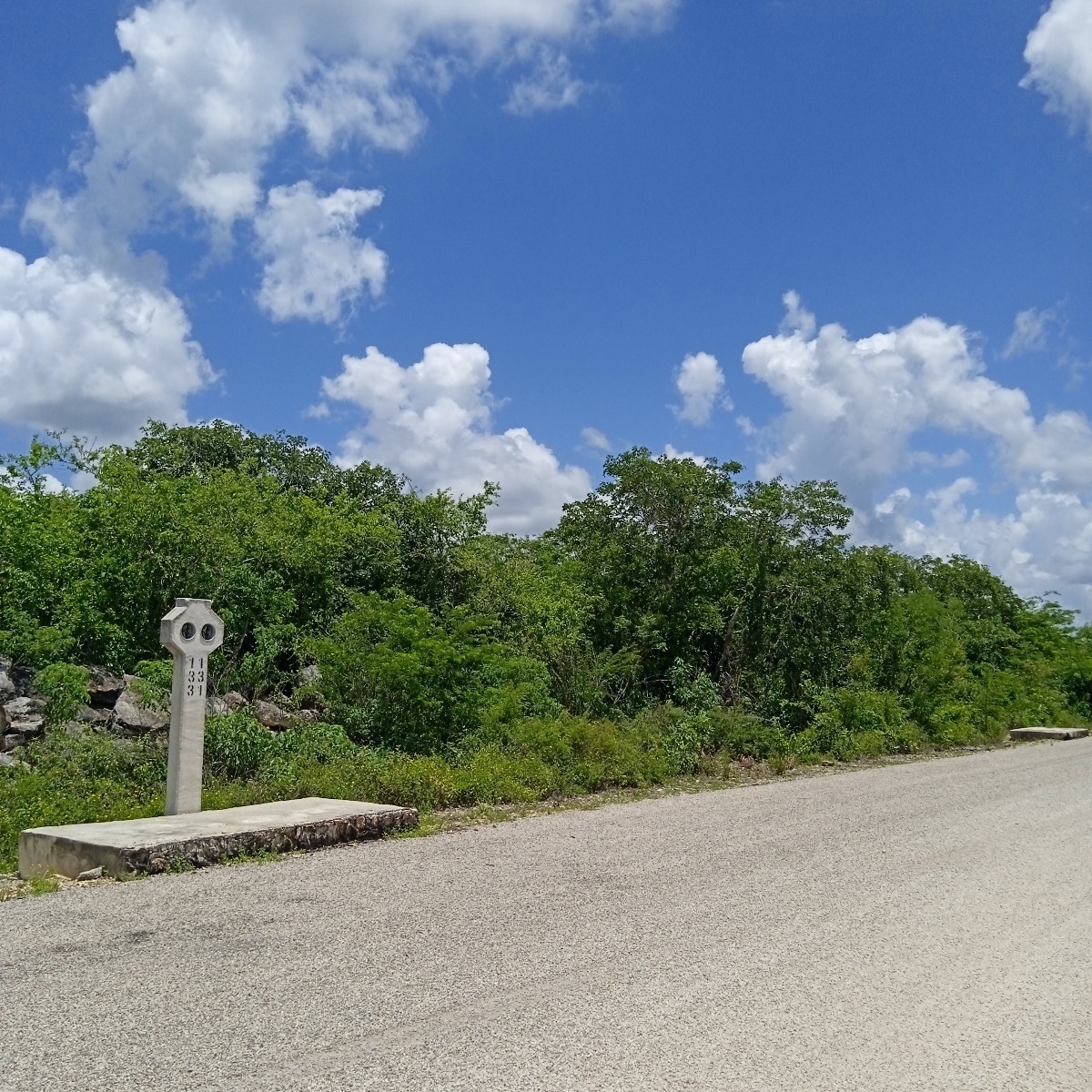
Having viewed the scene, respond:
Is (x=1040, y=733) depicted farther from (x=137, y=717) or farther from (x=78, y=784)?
(x=78, y=784)

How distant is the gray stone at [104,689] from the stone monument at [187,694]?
15.4 feet

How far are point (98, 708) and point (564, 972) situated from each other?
10856 mm

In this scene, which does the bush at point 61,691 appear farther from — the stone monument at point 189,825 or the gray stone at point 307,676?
the gray stone at point 307,676

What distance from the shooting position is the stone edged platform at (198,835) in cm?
839

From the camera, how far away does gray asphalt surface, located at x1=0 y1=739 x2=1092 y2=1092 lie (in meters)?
4.54

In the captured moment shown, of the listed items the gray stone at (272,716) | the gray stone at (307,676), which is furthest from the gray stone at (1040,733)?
the gray stone at (272,716)

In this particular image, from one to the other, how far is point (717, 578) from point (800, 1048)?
19531mm

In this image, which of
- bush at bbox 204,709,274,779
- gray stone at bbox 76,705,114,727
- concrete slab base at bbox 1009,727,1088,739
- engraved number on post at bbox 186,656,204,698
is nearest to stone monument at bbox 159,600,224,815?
engraved number on post at bbox 186,656,204,698

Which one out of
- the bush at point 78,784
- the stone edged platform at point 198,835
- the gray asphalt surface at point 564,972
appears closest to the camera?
the gray asphalt surface at point 564,972

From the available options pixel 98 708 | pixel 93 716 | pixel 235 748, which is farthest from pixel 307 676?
pixel 235 748

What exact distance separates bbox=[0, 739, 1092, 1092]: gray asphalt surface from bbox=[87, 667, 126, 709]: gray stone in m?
6.64

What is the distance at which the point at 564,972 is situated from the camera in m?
5.85

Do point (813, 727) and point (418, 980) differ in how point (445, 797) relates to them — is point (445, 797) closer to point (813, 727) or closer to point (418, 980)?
point (418, 980)

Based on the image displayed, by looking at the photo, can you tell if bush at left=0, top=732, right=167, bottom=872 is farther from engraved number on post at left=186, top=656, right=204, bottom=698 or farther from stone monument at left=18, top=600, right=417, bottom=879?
engraved number on post at left=186, top=656, right=204, bottom=698
